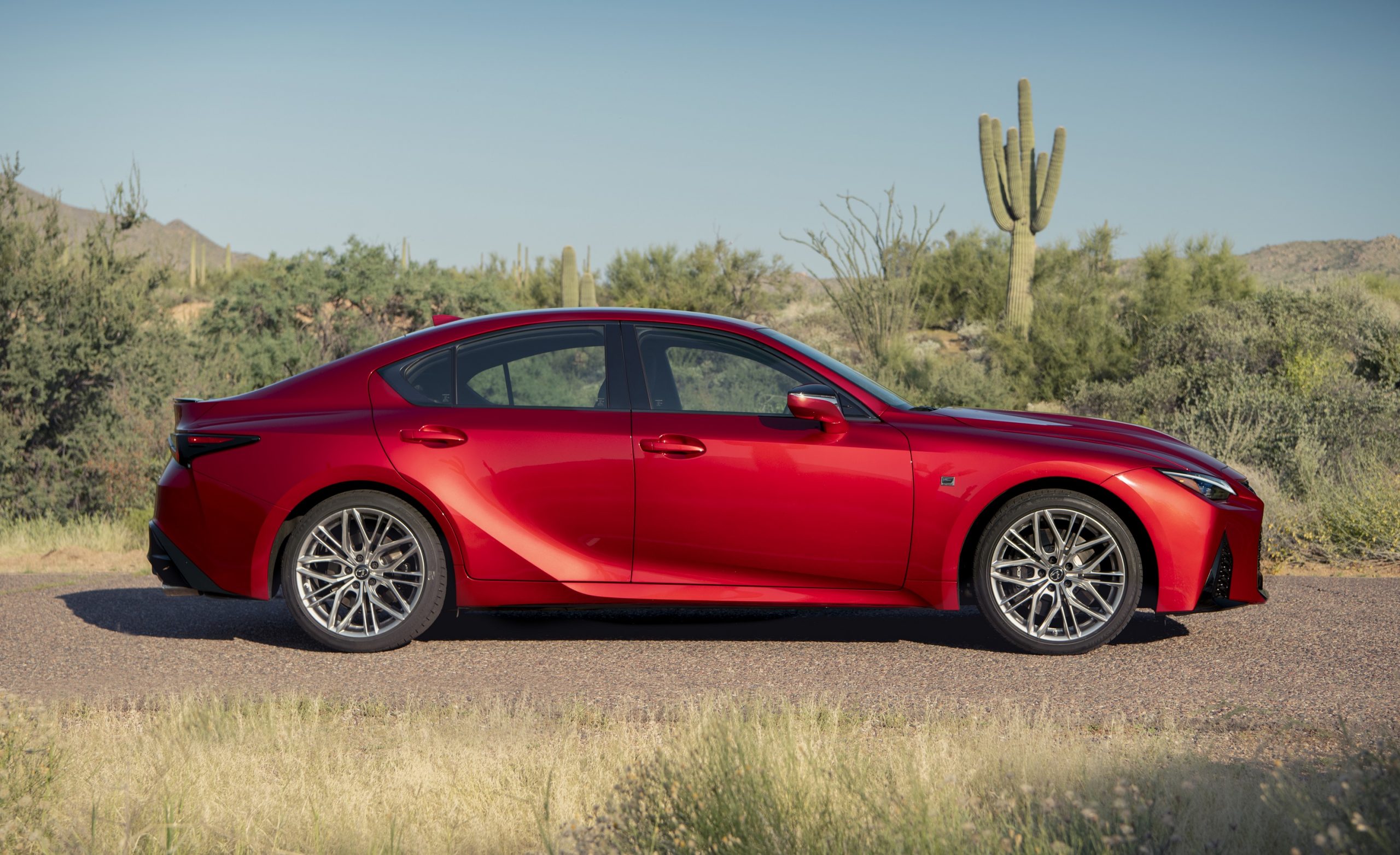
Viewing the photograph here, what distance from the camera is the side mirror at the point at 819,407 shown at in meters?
5.95

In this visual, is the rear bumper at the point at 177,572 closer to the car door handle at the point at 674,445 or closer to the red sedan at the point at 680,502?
the red sedan at the point at 680,502

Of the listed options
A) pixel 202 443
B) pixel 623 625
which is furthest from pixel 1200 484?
pixel 202 443

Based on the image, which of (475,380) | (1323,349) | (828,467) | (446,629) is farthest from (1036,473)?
(1323,349)

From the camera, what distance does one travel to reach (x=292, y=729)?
466 cm

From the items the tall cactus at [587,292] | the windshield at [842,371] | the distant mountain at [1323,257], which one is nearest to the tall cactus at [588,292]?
the tall cactus at [587,292]

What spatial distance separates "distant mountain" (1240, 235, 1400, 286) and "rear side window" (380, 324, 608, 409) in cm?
6552

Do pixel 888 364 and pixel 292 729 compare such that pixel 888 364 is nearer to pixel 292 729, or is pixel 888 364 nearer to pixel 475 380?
pixel 475 380

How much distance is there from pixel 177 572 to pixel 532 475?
1947 mm

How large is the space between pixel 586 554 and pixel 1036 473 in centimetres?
224

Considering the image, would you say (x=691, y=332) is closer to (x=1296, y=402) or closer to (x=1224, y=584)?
(x=1224, y=584)

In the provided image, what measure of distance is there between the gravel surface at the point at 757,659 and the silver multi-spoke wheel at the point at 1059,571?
0.63ft

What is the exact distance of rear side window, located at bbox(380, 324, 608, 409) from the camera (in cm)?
638

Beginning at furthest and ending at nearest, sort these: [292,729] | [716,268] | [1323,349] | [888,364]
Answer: [716,268] → [888,364] → [1323,349] → [292,729]

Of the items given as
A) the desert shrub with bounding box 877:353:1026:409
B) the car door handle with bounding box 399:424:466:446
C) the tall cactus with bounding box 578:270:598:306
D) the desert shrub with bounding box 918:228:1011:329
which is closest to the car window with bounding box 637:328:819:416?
the car door handle with bounding box 399:424:466:446
